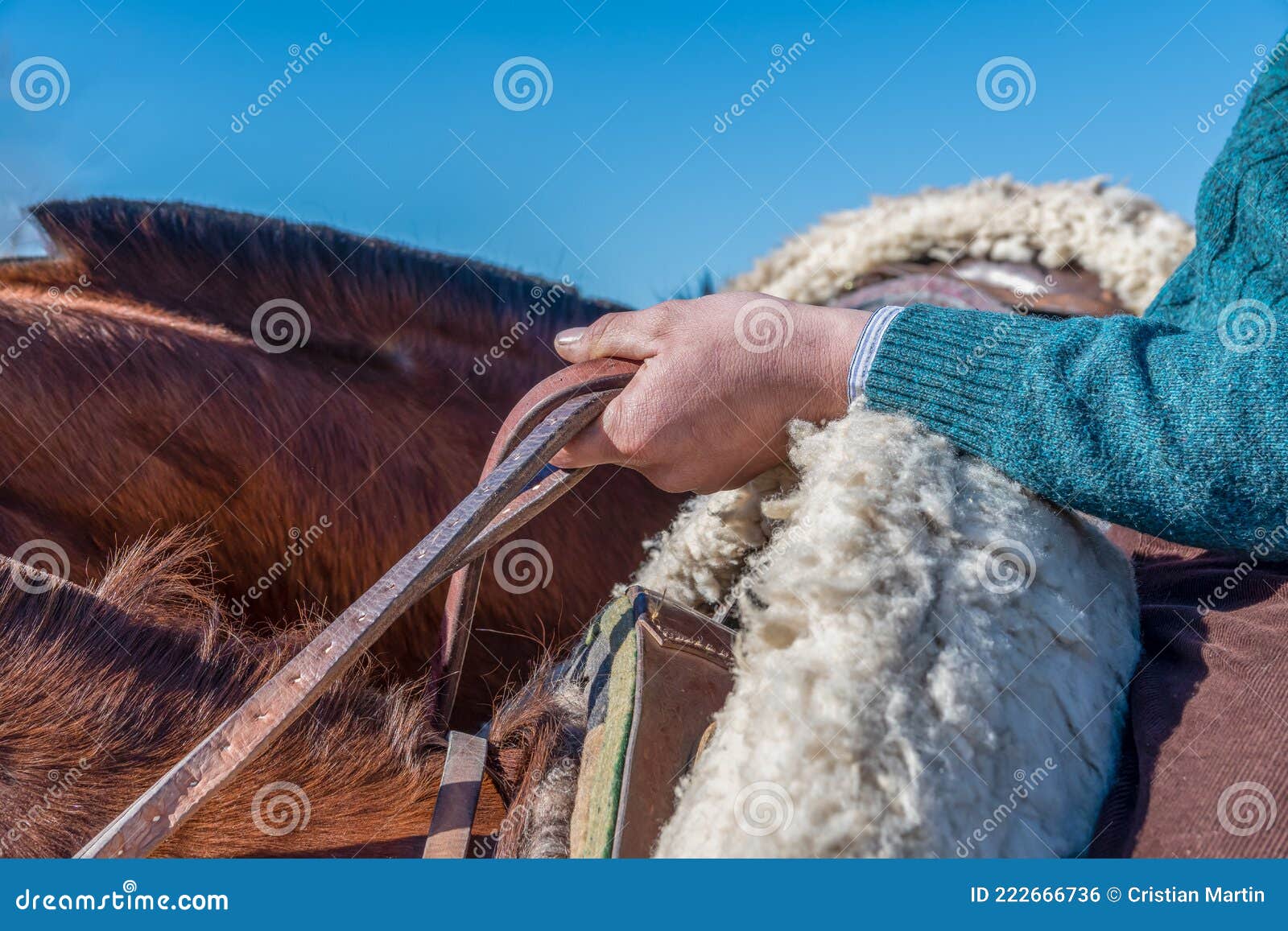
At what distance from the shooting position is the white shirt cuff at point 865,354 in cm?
98

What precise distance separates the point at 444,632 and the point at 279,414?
0.46m

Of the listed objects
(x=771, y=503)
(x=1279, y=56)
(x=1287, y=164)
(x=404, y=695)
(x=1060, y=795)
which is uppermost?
(x=1279, y=56)

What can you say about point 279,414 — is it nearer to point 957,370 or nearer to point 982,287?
point 957,370

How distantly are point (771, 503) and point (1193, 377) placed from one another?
41cm

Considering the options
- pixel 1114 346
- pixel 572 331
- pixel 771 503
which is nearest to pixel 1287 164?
pixel 1114 346

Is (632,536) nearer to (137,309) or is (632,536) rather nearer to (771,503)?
(771,503)

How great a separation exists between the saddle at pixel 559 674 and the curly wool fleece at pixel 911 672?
0.25 feet

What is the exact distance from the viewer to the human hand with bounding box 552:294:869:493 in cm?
100

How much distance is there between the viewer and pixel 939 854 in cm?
73

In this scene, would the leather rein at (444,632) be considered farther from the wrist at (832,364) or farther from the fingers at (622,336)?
the wrist at (832,364)

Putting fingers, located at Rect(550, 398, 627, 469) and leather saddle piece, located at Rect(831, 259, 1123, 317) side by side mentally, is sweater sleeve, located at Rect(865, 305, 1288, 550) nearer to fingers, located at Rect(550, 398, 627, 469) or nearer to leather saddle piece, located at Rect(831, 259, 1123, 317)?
fingers, located at Rect(550, 398, 627, 469)

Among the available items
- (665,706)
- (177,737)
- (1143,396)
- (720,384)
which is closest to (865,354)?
(720,384)

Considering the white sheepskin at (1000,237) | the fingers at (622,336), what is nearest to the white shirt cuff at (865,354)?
the fingers at (622,336)

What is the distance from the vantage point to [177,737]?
3.22 ft
